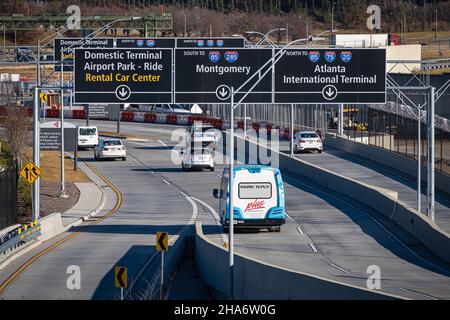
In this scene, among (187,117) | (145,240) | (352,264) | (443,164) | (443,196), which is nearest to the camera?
(352,264)

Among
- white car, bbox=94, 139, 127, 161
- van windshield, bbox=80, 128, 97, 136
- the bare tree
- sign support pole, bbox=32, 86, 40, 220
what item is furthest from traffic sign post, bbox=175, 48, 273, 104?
van windshield, bbox=80, 128, 97, 136

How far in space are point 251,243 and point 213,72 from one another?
23.3ft

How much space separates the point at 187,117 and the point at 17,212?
160 ft

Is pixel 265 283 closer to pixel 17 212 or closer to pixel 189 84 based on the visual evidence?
pixel 189 84

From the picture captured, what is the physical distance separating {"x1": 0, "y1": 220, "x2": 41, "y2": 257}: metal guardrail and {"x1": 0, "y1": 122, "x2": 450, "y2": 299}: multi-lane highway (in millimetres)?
597

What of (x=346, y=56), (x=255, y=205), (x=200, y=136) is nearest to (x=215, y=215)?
(x=255, y=205)

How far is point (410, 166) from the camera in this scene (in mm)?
57156

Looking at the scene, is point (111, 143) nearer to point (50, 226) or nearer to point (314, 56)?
point (50, 226)

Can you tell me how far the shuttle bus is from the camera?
3597 centimetres

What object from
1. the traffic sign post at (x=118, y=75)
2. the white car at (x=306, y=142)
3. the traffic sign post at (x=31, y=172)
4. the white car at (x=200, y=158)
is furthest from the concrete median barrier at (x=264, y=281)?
the white car at (x=306, y=142)

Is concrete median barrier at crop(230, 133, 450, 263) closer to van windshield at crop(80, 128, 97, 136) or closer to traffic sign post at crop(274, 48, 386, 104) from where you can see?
traffic sign post at crop(274, 48, 386, 104)

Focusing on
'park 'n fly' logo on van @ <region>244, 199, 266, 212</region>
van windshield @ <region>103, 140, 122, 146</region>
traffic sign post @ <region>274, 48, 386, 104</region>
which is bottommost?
'park 'n fly' logo on van @ <region>244, 199, 266, 212</region>

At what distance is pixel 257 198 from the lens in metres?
35.9
